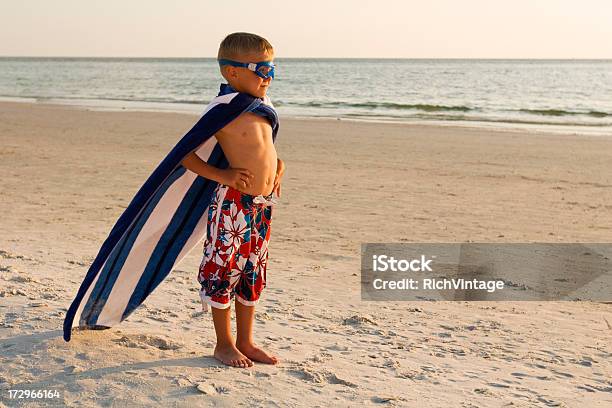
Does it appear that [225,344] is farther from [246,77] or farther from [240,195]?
[246,77]

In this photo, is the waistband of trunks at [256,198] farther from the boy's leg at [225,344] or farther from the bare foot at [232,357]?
the bare foot at [232,357]

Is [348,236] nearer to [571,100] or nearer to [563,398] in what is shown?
[563,398]

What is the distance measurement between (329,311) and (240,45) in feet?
7.43

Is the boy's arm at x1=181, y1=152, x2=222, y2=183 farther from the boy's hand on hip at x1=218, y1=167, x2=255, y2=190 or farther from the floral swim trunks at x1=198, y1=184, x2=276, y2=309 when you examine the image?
the floral swim trunks at x1=198, y1=184, x2=276, y2=309

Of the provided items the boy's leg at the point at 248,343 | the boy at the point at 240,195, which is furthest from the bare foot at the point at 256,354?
the boy at the point at 240,195

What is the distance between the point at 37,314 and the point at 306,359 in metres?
1.62

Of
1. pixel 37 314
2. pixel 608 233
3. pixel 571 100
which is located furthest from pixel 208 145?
pixel 571 100

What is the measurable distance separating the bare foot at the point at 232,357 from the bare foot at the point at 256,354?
8 centimetres

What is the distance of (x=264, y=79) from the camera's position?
376 centimetres

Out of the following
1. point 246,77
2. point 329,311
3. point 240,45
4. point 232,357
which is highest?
point 240,45

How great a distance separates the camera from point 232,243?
3.78 meters

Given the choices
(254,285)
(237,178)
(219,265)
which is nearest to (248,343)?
(254,285)

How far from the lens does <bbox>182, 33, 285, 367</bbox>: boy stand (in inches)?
146

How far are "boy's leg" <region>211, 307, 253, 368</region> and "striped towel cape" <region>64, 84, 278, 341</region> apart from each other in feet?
1.32
